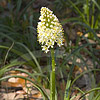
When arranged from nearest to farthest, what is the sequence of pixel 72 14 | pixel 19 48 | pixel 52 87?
pixel 52 87
pixel 19 48
pixel 72 14

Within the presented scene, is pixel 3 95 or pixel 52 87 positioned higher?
pixel 52 87

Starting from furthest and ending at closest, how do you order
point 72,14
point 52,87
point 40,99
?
point 72,14 < point 40,99 < point 52,87

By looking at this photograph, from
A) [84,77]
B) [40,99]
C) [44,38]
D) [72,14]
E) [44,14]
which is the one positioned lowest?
[40,99]

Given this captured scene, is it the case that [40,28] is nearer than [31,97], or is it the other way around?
[40,28]

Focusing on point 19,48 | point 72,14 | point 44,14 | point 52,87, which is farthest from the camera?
point 72,14

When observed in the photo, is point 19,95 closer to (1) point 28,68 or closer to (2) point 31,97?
(2) point 31,97

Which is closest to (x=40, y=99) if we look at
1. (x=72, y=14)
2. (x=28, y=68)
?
(x=28, y=68)

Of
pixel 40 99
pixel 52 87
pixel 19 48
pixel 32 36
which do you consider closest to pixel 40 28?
pixel 52 87

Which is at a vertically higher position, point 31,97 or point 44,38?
point 44,38

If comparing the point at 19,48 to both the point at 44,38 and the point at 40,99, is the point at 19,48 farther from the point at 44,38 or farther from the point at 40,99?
the point at 44,38

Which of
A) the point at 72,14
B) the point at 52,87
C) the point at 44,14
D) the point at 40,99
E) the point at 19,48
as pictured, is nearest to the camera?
the point at 44,14
